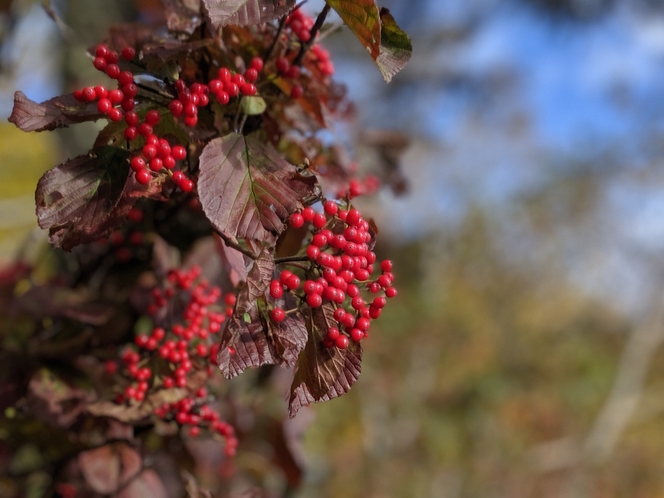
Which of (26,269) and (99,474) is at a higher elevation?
(26,269)

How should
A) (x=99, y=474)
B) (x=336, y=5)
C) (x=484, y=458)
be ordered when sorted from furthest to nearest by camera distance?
(x=484, y=458) < (x=99, y=474) < (x=336, y=5)

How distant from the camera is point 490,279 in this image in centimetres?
1192

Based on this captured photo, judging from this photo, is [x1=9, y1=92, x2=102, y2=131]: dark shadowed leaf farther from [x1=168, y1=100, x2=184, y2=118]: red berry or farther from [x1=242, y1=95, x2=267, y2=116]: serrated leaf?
[x1=242, y1=95, x2=267, y2=116]: serrated leaf

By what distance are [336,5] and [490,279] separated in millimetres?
12039

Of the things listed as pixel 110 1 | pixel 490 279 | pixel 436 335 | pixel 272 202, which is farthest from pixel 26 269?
pixel 490 279

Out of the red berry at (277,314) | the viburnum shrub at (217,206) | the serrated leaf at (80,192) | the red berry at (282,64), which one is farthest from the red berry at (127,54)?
the red berry at (277,314)

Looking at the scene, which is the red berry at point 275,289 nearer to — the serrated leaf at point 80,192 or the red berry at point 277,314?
the red berry at point 277,314

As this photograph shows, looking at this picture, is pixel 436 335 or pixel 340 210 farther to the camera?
pixel 436 335

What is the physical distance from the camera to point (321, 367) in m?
0.55

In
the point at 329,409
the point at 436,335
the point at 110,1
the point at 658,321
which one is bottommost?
the point at 110,1

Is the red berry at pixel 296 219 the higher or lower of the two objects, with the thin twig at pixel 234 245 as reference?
higher

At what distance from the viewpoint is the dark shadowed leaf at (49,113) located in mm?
502

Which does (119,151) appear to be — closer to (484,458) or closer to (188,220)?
(188,220)

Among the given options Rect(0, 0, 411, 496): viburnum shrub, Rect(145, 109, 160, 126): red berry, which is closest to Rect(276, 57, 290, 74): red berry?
Rect(0, 0, 411, 496): viburnum shrub
